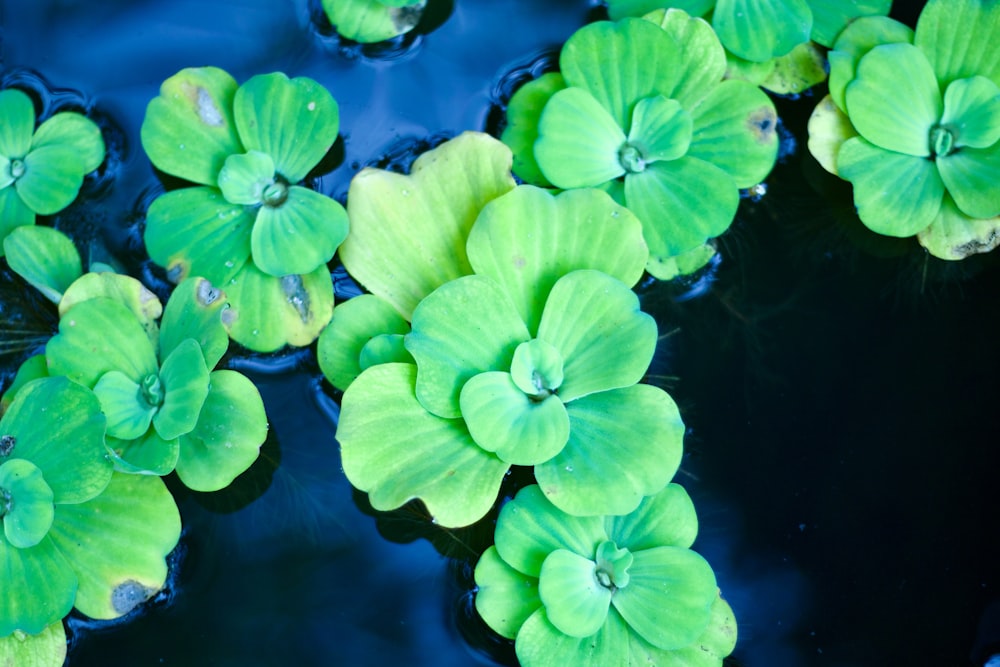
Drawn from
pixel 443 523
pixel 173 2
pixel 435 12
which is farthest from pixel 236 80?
pixel 443 523

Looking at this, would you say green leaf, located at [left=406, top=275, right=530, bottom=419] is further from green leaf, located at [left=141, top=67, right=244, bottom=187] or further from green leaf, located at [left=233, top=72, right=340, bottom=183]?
green leaf, located at [left=141, top=67, right=244, bottom=187]

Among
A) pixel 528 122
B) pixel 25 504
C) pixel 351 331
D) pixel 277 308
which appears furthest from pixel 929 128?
pixel 25 504

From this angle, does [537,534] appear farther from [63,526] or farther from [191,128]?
[191,128]

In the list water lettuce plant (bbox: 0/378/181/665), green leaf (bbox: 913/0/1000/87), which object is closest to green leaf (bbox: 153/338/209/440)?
water lettuce plant (bbox: 0/378/181/665)

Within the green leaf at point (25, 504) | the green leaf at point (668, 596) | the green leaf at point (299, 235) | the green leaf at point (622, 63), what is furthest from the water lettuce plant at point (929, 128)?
the green leaf at point (25, 504)

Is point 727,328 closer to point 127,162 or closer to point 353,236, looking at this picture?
point 353,236
